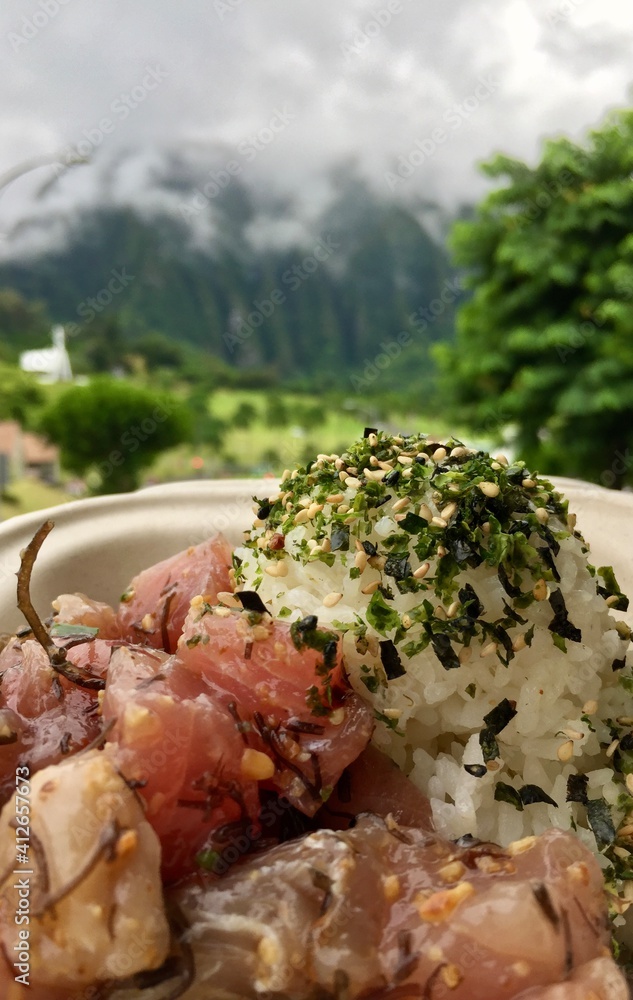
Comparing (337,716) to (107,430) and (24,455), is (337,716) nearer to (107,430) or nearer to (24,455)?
(107,430)

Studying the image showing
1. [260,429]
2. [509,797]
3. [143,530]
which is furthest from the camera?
[260,429]

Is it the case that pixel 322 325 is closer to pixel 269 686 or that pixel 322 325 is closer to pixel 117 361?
pixel 117 361

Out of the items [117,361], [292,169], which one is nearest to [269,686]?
[117,361]

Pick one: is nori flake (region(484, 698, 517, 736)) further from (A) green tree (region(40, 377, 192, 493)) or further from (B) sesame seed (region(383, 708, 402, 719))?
(A) green tree (region(40, 377, 192, 493))

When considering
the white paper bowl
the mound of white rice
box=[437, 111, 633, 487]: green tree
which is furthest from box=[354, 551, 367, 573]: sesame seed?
box=[437, 111, 633, 487]: green tree

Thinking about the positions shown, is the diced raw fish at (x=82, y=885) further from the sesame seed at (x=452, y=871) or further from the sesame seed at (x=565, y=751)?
the sesame seed at (x=565, y=751)

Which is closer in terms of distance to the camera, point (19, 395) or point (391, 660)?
point (391, 660)

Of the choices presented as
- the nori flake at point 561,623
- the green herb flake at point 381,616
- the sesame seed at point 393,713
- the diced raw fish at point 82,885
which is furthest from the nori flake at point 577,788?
the diced raw fish at point 82,885

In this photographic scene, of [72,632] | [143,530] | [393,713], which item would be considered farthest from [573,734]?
[143,530]
